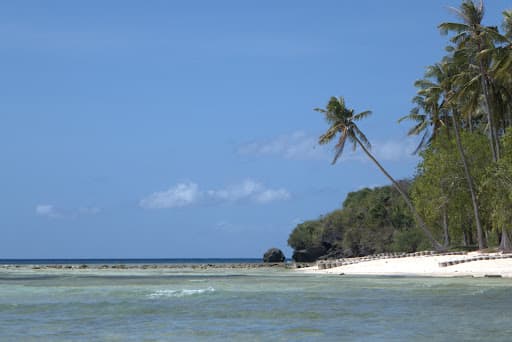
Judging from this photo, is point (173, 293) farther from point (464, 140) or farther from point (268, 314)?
point (464, 140)

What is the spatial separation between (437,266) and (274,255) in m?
53.0

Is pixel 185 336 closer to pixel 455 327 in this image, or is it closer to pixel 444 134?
pixel 455 327

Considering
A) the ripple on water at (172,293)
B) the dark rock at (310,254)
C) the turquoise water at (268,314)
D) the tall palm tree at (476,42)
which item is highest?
the tall palm tree at (476,42)

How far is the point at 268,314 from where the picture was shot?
17.7 m

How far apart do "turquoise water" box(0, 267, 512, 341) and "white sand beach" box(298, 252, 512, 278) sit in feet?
21.5

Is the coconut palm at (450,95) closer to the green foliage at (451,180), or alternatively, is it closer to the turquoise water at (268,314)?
the green foliage at (451,180)

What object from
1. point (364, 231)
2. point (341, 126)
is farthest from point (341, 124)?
point (364, 231)

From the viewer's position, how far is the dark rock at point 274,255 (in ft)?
294

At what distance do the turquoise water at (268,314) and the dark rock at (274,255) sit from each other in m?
63.2

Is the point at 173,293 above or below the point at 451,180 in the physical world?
below

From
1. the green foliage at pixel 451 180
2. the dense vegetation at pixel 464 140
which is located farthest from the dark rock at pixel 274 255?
the green foliage at pixel 451 180

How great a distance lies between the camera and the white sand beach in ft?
108

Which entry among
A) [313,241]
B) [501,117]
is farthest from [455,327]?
[313,241]

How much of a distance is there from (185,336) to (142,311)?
5.06m
